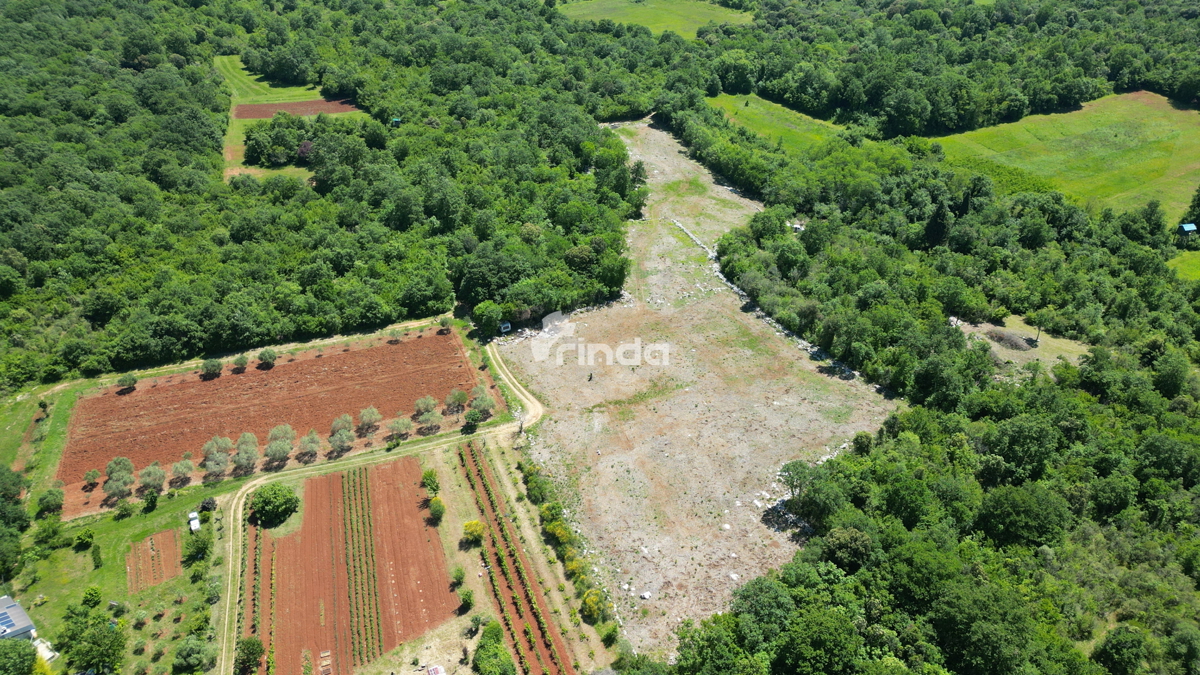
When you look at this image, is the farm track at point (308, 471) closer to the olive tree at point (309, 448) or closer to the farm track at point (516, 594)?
the olive tree at point (309, 448)

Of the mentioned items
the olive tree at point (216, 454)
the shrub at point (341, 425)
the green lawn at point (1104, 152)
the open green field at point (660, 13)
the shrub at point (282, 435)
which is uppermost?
the open green field at point (660, 13)

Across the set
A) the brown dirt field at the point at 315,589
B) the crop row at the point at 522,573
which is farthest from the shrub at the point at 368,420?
the crop row at the point at 522,573

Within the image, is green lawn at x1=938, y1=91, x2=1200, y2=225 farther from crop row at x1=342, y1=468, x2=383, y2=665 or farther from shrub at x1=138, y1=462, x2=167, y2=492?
shrub at x1=138, y1=462, x2=167, y2=492

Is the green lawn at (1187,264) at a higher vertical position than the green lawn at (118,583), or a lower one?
higher

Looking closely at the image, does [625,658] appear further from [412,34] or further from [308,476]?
[412,34]

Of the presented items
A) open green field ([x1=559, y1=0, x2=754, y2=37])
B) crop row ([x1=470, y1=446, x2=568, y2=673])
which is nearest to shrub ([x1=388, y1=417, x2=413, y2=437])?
crop row ([x1=470, y1=446, x2=568, y2=673])

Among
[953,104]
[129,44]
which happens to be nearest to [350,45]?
[129,44]
